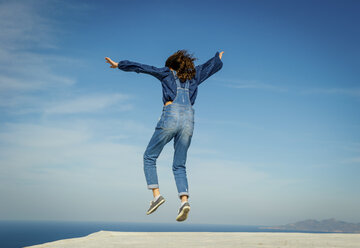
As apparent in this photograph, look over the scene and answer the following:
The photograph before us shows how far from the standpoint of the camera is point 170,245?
4727 millimetres

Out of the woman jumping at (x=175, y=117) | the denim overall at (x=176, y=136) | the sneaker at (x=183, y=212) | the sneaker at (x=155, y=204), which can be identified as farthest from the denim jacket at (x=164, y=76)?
the sneaker at (x=183, y=212)

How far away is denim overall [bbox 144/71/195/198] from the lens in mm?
5953

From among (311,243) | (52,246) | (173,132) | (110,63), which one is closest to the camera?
(52,246)

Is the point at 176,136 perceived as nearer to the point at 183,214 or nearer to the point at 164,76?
the point at 164,76

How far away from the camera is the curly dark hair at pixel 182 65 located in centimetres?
624

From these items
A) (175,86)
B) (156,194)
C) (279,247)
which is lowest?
(279,247)

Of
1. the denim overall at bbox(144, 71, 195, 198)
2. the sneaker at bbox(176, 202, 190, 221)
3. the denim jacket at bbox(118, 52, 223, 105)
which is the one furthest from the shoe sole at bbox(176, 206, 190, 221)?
the denim jacket at bbox(118, 52, 223, 105)

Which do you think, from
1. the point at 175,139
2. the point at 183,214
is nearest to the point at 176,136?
the point at 175,139

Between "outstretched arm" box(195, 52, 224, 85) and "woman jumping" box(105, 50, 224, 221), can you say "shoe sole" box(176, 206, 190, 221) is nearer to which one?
"woman jumping" box(105, 50, 224, 221)

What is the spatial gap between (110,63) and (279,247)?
427 cm

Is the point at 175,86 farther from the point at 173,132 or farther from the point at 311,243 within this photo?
the point at 311,243

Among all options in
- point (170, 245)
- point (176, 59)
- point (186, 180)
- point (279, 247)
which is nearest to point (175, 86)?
point (176, 59)

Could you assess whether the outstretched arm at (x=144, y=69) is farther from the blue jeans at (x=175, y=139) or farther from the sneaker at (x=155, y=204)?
the sneaker at (x=155, y=204)

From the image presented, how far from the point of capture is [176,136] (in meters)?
6.18
